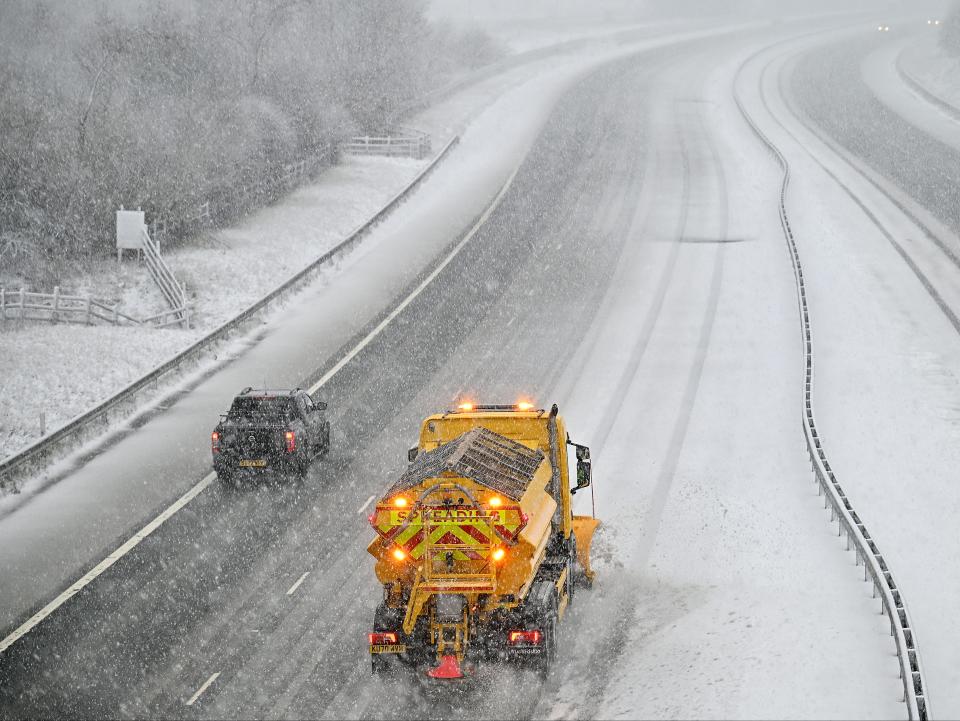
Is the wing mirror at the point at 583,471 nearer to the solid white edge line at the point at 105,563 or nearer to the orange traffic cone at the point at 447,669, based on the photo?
the orange traffic cone at the point at 447,669

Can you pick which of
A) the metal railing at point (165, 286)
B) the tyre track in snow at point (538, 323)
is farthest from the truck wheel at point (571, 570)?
the metal railing at point (165, 286)

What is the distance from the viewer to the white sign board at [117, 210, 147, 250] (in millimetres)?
38062

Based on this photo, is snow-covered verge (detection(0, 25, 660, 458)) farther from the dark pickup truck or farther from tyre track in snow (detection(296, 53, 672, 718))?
tyre track in snow (detection(296, 53, 672, 718))

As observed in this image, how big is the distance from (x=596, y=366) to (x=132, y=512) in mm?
13408

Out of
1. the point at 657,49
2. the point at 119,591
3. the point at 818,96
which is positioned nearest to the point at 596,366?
the point at 119,591

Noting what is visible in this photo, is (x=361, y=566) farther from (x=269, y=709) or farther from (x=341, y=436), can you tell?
(x=341, y=436)

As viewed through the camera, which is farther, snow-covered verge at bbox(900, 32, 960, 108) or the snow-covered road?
snow-covered verge at bbox(900, 32, 960, 108)

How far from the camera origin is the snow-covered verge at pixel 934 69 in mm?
80938

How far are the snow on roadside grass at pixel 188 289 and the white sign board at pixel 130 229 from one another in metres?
1.10

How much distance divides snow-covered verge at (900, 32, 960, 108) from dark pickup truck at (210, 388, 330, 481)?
6381cm

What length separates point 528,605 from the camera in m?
15.8

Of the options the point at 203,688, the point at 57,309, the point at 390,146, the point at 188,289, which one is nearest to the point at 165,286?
the point at 188,289

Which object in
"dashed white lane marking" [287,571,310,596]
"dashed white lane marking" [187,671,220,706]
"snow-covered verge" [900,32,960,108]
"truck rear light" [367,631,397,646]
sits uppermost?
"truck rear light" [367,631,397,646]

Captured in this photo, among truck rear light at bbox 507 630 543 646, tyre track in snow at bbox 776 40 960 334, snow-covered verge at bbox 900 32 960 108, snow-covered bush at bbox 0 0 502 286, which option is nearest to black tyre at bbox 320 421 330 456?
truck rear light at bbox 507 630 543 646
